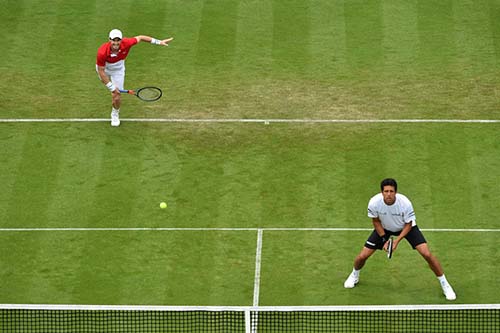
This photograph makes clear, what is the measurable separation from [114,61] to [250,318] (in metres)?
6.86

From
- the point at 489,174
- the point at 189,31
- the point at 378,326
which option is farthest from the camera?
the point at 189,31

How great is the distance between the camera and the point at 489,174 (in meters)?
20.4

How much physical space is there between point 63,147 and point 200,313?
6.00 m

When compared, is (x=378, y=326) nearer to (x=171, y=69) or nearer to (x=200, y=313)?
(x=200, y=313)

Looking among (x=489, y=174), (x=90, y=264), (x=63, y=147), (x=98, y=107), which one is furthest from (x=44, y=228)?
(x=489, y=174)

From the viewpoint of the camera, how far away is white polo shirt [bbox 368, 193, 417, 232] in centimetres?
1639

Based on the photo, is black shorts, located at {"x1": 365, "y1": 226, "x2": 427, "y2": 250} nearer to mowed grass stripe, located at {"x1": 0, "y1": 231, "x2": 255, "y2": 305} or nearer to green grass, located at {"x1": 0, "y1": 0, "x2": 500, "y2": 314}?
green grass, located at {"x1": 0, "y1": 0, "x2": 500, "y2": 314}

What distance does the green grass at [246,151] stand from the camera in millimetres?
17891

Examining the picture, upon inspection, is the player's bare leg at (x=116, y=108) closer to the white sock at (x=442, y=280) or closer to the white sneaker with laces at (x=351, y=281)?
the white sneaker with laces at (x=351, y=281)

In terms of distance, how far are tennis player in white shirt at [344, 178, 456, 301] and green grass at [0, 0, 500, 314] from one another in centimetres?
61

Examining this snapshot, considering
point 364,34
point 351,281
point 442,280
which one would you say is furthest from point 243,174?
point 364,34

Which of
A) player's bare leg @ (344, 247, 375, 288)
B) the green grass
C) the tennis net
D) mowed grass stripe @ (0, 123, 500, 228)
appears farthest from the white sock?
mowed grass stripe @ (0, 123, 500, 228)

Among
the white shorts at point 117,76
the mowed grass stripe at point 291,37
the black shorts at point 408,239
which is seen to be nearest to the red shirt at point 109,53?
the white shorts at point 117,76

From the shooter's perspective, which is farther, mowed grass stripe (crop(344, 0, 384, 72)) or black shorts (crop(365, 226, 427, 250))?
mowed grass stripe (crop(344, 0, 384, 72))
